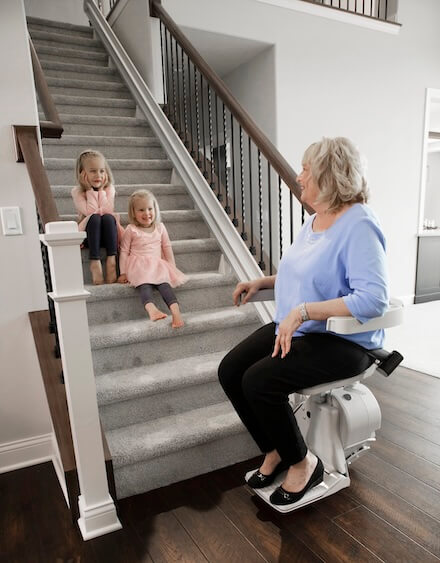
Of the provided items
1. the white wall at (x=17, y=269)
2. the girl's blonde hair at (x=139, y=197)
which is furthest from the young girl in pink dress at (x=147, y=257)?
the white wall at (x=17, y=269)

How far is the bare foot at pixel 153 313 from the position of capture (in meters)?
2.27

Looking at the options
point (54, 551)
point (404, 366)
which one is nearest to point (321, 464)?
point (54, 551)

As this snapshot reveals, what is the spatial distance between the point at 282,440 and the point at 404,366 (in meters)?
2.00

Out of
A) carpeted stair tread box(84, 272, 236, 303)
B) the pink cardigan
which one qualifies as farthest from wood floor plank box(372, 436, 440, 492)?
the pink cardigan

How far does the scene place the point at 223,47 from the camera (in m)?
4.34

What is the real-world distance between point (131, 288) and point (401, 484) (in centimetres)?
158

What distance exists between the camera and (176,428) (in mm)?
1934

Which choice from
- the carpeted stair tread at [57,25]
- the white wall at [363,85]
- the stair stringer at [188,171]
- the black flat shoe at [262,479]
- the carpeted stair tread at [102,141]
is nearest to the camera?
the black flat shoe at [262,479]

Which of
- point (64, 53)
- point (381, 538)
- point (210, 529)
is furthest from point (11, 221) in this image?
point (64, 53)

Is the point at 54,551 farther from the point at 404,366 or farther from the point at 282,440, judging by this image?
the point at 404,366

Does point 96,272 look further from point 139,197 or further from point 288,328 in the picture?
point 288,328

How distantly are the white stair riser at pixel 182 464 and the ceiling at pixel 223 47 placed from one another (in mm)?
3565

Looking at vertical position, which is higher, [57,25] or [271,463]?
[57,25]

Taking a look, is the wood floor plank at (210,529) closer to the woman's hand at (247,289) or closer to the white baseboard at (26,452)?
the white baseboard at (26,452)
